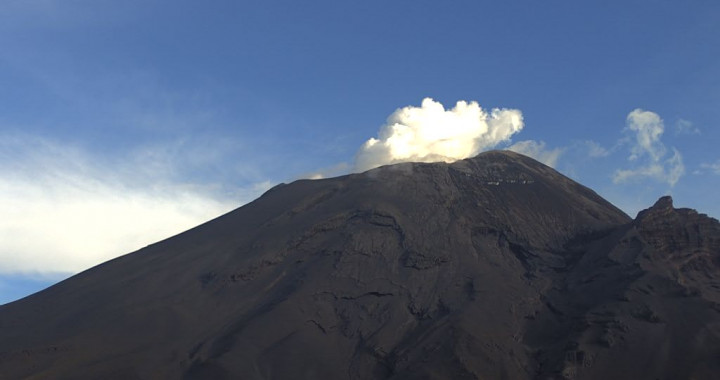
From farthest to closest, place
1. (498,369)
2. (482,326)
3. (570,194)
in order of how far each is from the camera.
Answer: (570,194) < (482,326) < (498,369)

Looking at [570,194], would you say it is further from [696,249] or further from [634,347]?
[634,347]

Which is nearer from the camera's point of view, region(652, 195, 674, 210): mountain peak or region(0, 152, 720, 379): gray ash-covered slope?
region(0, 152, 720, 379): gray ash-covered slope

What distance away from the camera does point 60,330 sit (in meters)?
105

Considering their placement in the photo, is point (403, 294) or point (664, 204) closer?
point (403, 294)

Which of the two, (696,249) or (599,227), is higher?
(599,227)

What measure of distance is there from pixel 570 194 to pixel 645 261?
2967 cm

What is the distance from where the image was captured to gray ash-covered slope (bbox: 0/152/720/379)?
9394cm

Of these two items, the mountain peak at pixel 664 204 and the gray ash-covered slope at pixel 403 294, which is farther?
the mountain peak at pixel 664 204

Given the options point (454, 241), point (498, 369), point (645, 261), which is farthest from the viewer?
point (454, 241)

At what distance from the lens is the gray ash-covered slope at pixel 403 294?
308 feet

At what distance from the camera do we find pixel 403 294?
109 meters

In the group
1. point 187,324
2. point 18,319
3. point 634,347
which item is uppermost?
point 18,319

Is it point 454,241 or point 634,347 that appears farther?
point 454,241

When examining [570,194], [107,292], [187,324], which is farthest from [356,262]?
[570,194]
